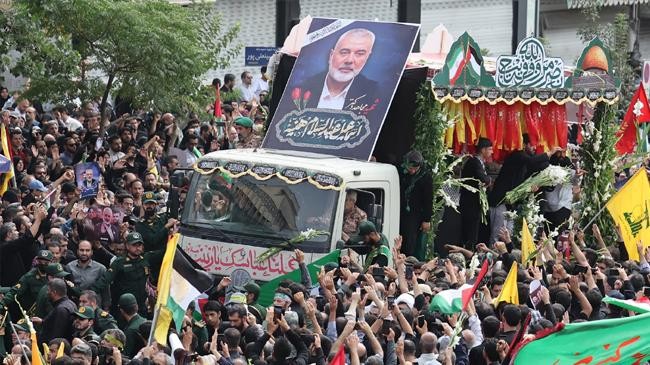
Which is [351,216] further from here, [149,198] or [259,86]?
[259,86]

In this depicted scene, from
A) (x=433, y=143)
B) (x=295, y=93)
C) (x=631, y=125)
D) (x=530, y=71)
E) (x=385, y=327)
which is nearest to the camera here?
(x=385, y=327)

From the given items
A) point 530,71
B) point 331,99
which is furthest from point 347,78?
point 530,71

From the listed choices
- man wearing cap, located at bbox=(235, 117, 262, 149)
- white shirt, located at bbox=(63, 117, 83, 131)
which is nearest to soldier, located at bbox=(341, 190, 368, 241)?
man wearing cap, located at bbox=(235, 117, 262, 149)

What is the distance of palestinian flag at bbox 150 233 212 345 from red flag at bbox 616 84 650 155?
8.59 m

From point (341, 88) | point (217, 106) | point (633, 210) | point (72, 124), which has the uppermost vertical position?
point (341, 88)

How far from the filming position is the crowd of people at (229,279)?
1380cm

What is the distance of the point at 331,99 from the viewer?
66.0ft

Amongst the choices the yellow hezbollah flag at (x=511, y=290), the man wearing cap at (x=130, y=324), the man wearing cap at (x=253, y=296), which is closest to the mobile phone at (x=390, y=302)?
the yellow hezbollah flag at (x=511, y=290)

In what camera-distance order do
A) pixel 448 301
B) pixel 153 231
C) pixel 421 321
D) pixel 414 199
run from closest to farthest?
pixel 421 321 → pixel 448 301 → pixel 153 231 → pixel 414 199

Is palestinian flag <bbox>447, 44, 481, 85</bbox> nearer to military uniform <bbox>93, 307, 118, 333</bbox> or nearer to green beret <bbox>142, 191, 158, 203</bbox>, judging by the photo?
green beret <bbox>142, 191, 158, 203</bbox>

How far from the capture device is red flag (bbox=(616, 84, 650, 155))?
21.7m

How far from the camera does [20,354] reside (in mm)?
13180

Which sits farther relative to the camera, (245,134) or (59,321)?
(245,134)

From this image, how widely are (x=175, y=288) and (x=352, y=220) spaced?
13.9ft
